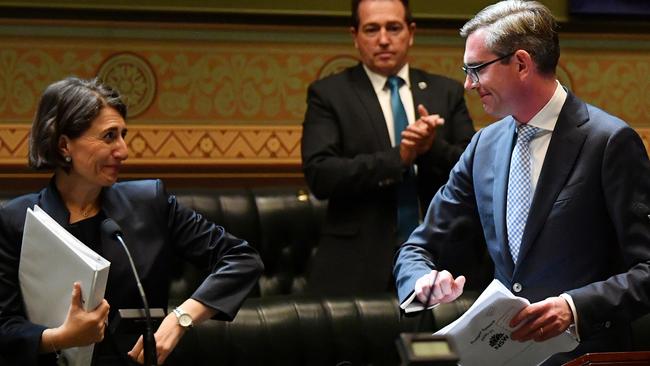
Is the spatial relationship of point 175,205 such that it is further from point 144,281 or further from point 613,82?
point 613,82

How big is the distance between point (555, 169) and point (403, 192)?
132 cm

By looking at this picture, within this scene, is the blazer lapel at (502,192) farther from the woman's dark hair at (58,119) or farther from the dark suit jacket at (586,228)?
the woman's dark hair at (58,119)

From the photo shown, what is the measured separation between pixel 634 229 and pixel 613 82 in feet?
9.83

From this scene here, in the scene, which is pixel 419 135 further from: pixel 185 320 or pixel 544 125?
pixel 185 320

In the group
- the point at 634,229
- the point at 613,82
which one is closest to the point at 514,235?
the point at 634,229

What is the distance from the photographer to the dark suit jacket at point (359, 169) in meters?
3.90

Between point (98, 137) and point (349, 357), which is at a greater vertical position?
point (98, 137)

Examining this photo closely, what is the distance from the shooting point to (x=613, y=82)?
5453 mm

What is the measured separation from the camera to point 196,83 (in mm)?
5094

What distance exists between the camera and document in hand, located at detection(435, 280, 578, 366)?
241cm

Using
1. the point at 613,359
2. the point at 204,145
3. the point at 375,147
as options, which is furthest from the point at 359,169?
the point at 613,359

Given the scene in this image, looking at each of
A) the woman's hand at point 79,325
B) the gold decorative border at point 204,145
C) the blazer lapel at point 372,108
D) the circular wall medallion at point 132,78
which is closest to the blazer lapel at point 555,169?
the woman's hand at point 79,325

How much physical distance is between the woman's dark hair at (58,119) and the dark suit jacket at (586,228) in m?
0.85

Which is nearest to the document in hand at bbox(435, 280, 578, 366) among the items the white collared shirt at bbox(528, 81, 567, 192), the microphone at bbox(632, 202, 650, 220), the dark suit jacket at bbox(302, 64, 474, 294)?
the microphone at bbox(632, 202, 650, 220)
